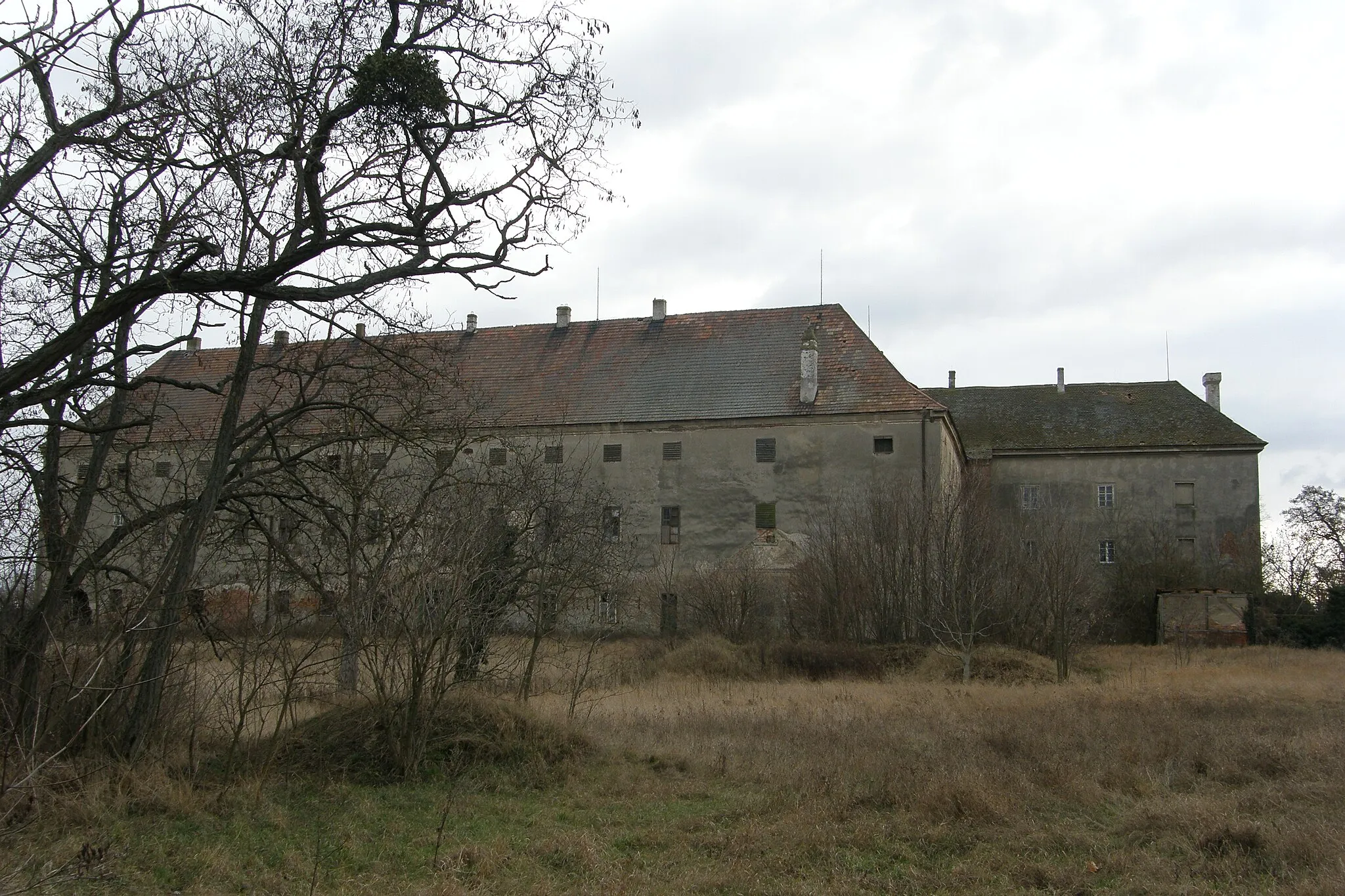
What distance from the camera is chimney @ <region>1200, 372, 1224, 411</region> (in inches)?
2093

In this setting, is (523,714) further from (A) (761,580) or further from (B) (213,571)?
(A) (761,580)

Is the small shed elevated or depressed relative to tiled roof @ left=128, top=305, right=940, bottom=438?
depressed

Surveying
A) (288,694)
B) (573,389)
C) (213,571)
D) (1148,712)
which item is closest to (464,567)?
(288,694)

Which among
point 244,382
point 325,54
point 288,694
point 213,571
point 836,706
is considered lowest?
point 836,706

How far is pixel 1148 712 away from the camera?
16.7 metres

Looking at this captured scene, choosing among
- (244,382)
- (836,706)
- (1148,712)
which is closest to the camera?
(244,382)

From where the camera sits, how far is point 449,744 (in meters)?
12.0

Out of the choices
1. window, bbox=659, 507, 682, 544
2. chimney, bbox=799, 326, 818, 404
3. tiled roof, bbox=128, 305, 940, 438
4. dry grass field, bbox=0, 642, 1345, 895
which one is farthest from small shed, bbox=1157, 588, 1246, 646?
dry grass field, bbox=0, 642, 1345, 895

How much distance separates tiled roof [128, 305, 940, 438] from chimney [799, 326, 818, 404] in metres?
0.24

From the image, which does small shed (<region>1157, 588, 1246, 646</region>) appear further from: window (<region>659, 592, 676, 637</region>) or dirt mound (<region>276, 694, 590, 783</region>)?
dirt mound (<region>276, 694, 590, 783</region>)

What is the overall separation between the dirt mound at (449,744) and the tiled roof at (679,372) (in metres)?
23.1

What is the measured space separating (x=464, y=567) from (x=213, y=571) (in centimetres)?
365

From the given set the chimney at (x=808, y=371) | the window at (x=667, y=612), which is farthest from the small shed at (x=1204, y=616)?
the window at (x=667, y=612)

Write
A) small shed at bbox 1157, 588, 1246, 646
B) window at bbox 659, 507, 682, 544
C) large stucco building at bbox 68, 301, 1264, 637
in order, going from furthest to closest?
window at bbox 659, 507, 682, 544 → small shed at bbox 1157, 588, 1246, 646 → large stucco building at bbox 68, 301, 1264, 637
